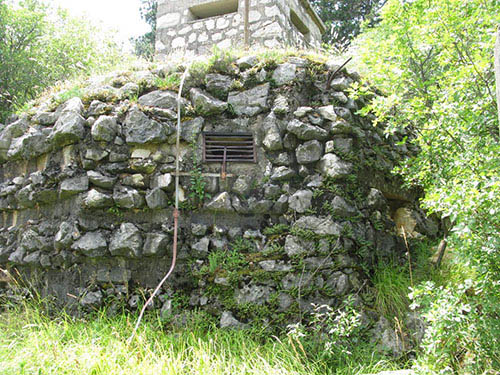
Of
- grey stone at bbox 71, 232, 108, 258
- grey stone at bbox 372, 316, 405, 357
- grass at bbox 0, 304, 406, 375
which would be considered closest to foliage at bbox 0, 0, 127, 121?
grey stone at bbox 71, 232, 108, 258

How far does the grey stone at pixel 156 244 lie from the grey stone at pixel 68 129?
1318 mm

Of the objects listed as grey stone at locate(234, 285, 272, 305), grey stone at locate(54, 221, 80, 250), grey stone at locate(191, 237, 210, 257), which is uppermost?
grey stone at locate(54, 221, 80, 250)

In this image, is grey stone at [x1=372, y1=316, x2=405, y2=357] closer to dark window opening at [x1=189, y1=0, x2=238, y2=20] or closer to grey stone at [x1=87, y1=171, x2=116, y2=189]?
grey stone at [x1=87, y1=171, x2=116, y2=189]

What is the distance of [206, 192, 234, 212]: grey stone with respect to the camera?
3.97 m

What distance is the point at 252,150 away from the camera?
13.7 ft

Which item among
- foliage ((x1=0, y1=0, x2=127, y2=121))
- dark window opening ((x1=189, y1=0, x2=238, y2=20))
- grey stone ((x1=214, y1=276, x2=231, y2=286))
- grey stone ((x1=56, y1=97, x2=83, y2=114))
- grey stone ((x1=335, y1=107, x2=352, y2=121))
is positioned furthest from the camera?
foliage ((x1=0, y1=0, x2=127, y2=121))

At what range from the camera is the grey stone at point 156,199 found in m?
4.04

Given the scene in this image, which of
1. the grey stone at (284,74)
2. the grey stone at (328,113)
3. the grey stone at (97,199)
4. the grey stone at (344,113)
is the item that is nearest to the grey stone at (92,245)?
the grey stone at (97,199)

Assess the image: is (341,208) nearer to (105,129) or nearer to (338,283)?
(338,283)

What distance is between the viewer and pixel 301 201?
153 inches

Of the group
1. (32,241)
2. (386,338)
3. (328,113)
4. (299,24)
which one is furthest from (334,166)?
(299,24)

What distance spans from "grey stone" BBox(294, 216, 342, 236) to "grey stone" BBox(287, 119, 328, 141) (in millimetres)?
800

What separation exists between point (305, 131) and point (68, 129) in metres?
2.39

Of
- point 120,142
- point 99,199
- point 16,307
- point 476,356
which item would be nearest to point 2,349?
point 16,307
